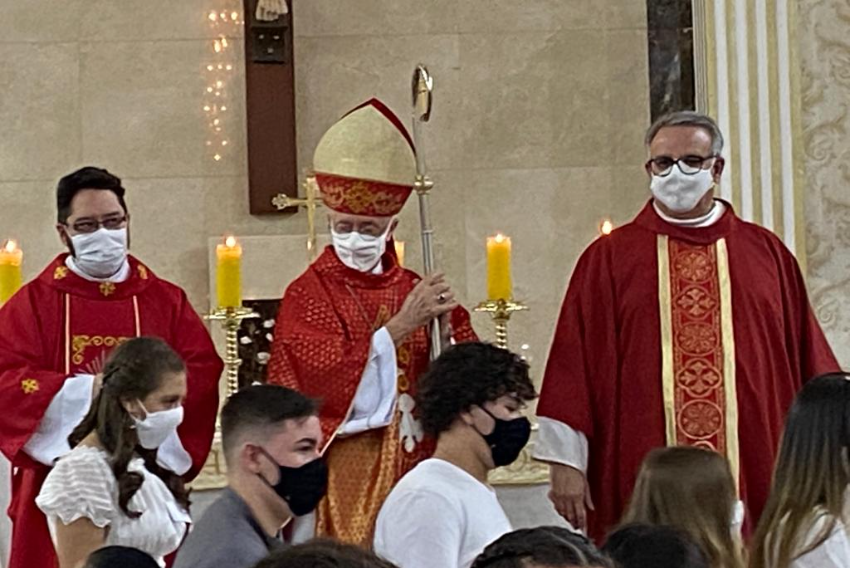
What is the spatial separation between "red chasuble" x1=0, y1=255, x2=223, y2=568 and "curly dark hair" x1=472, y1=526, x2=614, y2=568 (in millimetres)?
Answer: 3235

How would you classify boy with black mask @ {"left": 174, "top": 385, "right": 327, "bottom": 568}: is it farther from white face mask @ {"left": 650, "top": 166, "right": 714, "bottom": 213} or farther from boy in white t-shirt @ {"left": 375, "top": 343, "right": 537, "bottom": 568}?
white face mask @ {"left": 650, "top": 166, "right": 714, "bottom": 213}

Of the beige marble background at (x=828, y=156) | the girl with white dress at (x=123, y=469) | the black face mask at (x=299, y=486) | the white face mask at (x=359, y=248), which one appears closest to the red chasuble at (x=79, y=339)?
the white face mask at (x=359, y=248)

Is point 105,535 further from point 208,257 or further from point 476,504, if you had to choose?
point 208,257

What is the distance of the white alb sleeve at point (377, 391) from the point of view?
573 centimetres

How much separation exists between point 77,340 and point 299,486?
1918 mm

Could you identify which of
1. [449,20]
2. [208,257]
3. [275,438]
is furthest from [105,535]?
[449,20]

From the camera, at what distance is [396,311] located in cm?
591

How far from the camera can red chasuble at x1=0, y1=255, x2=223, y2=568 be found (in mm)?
5684

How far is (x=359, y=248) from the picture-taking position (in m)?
5.87

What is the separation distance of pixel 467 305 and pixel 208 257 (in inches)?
41.3

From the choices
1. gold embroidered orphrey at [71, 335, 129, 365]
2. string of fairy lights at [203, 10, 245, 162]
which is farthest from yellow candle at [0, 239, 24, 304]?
string of fairy lights at [203, 10, 245, 162]

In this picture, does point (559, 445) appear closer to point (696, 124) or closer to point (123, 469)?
point (696, 124)

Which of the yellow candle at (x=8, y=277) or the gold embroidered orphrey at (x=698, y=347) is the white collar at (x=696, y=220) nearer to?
the gold embroidered orphrey at (x=698, y=347)

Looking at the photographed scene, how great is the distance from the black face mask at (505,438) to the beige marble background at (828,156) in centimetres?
248
